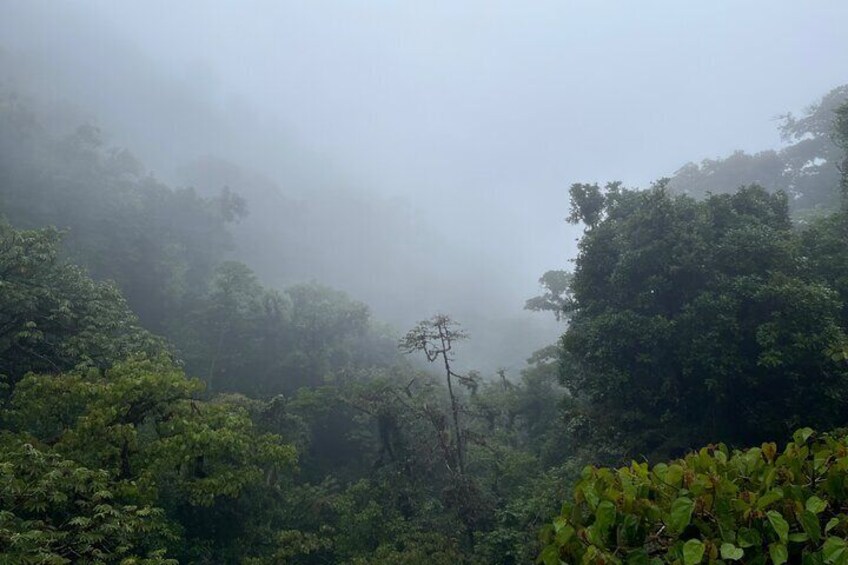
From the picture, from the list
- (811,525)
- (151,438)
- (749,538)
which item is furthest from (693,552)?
(151,438)

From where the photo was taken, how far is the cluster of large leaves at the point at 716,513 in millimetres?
2668

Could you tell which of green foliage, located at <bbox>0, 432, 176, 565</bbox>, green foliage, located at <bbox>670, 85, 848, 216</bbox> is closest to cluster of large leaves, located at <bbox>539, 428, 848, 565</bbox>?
green foliage, located at <bbox>0, 432, 176, 565</bbox>

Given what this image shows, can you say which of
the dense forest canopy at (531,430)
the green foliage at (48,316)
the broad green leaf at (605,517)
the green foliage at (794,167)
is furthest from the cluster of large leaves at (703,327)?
the green foliage at (794,167)

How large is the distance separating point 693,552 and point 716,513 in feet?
1.14

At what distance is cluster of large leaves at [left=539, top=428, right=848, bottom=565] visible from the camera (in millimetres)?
2668

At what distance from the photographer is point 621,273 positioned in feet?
39.2

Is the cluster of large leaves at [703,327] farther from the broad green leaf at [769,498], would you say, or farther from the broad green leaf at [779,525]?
the broad green leaf at [779,525]

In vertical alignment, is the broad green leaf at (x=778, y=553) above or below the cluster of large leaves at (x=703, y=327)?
below

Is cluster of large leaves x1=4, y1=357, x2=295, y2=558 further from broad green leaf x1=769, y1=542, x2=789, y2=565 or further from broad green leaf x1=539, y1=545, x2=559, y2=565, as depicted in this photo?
broad green leaf x1=769, y1=542, x2=789, y2=565

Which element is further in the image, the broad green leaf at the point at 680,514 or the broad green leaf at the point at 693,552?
the broad green leaf at the point at 680,514

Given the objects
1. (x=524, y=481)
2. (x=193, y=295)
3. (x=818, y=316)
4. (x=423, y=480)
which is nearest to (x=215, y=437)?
(x=423, y=480)

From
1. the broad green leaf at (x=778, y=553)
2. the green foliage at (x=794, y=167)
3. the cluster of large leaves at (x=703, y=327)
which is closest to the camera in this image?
the broad green leaf at (x=778, y=553)

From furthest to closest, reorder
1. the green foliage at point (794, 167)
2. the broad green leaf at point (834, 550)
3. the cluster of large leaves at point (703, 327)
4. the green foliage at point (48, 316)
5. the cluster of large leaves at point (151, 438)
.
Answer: the green foliage at point (794, 167), the green foliage at point (48, 316), the cluster of large leaves at point (703, 327), the cluster of large leaves at point (151, 438), the broad green leaf at point (834, 550)

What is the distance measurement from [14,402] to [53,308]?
3308 millimetres
